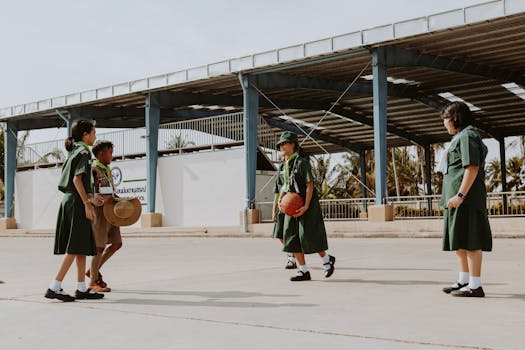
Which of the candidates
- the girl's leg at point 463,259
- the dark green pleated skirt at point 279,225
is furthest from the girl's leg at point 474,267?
the dark green pleated skirt at point 279,225

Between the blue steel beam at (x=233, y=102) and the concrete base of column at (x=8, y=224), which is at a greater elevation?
the blue steel beam at (x=233, y=102)

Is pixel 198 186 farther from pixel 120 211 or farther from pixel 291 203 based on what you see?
pixel 120 211

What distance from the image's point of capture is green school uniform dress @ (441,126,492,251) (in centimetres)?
545

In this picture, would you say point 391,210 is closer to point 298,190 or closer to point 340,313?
point 298,190

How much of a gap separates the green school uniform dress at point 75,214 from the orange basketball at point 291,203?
82.5 inches

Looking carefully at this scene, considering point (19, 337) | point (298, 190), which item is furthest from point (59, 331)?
point (298, 190)

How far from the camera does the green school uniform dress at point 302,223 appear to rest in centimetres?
689

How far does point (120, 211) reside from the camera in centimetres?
640

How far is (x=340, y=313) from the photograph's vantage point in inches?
185

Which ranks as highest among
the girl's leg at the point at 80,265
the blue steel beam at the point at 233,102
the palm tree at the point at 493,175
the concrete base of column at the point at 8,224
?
the blue steel beam at the point at 233,102

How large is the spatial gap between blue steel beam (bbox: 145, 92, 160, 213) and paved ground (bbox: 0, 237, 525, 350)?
2071cm

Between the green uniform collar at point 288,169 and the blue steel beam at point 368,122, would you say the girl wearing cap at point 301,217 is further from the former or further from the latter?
the blue steel beam at point 368,122

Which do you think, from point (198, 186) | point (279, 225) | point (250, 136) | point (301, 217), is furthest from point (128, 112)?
point (301, 217)

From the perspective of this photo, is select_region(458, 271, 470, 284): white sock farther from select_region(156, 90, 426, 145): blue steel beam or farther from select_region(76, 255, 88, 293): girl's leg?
select_region(156, 90, 426, 145): blue steel beam
